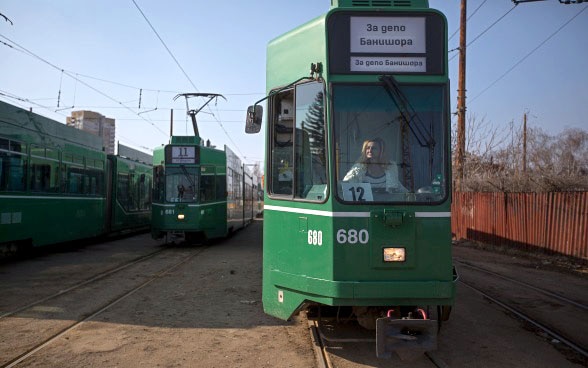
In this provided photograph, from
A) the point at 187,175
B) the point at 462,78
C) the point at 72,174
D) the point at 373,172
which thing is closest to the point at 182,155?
the point at 187,175

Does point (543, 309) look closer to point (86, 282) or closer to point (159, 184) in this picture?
point (86, 282)

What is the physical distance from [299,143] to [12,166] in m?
9.40

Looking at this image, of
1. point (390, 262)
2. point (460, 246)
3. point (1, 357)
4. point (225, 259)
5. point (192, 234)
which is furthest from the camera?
point (460, 246)

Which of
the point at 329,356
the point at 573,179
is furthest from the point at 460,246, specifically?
the point at 329,356

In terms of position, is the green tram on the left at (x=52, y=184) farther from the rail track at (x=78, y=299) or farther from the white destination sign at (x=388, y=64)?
the white destination sign at (x=388, y=64)

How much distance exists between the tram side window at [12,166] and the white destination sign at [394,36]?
384 inches

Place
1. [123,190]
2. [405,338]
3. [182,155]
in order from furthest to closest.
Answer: [123,190]
[182,155]
[405,338]

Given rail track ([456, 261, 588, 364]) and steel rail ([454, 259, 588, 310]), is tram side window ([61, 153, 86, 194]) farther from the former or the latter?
steel rail ([454, 259, 588, 310])

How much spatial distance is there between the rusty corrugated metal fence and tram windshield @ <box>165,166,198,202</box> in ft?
35.7

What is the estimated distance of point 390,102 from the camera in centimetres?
509

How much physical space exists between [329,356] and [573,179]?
1599 cm

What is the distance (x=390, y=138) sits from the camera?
508cm

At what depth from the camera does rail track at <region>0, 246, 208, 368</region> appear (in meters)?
5.49

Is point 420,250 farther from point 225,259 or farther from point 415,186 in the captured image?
point 225,259
